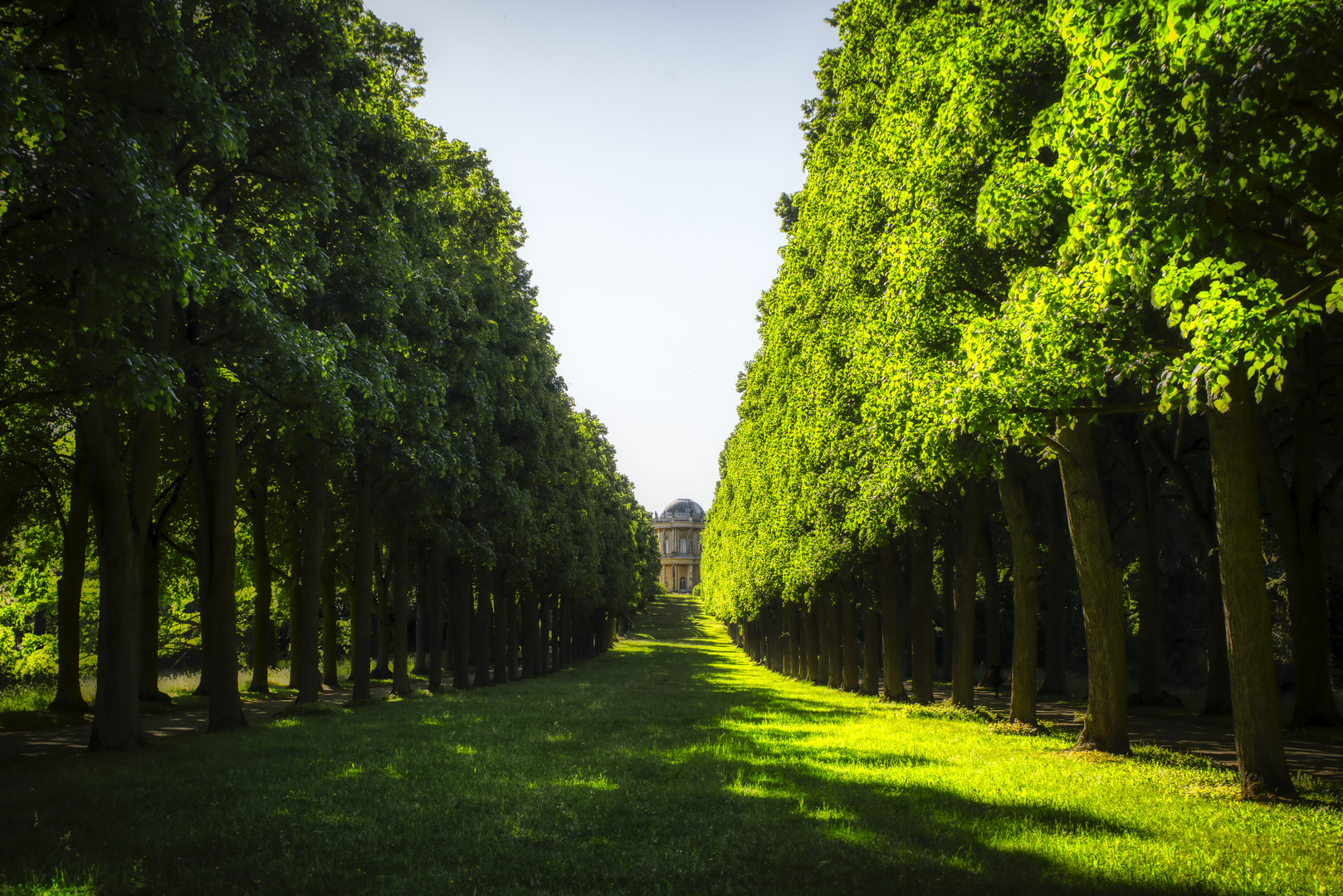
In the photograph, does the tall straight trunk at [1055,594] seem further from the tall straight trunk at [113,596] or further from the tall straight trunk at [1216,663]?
the tall straight trunk at [113,596]

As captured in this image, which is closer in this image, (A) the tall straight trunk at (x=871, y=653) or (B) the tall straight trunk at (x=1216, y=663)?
(B) the tall straight trunk at (x=1216, y=663)

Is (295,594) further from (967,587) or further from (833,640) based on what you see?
(967,587)

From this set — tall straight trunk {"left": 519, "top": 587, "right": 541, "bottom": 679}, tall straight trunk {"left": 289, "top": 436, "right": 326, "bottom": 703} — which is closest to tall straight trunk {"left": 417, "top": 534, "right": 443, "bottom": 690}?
tall straight trunk {"left": 289, "top": 436, "right": 326, "bottom": 703}

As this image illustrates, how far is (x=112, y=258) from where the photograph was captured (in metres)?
8.99

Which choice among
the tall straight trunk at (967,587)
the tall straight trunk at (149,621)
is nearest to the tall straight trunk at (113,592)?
the tall straight trunk at (149,621)

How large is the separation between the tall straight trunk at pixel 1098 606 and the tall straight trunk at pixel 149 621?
2257 centimetres

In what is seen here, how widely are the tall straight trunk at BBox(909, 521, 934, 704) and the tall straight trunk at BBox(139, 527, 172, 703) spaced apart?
2128cm

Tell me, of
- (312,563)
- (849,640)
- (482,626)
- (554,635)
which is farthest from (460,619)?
(554,635)

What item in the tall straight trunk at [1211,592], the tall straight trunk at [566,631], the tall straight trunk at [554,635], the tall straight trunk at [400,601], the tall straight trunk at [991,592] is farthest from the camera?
the tall straight trunk at [566,631]

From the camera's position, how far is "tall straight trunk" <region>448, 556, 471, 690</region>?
29.2 meters

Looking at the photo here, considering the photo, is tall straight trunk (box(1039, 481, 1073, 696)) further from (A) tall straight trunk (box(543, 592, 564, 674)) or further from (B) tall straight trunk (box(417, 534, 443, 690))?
(A) tall straight trunk (box(543, 592, 564, 674))

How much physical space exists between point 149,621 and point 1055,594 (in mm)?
28485

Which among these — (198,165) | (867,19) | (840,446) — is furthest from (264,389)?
(867,19)

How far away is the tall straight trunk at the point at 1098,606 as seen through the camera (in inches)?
521
